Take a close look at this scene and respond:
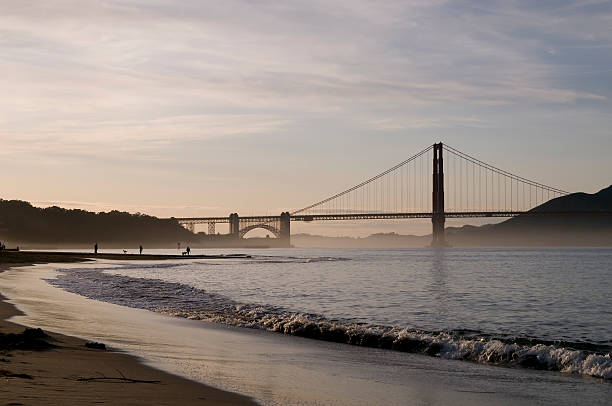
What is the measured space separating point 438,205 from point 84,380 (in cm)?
14138

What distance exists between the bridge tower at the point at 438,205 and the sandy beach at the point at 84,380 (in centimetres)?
13247

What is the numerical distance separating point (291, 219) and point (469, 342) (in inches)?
5852

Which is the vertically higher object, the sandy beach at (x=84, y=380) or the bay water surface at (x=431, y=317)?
the sandy beach at (x=84, y=380)

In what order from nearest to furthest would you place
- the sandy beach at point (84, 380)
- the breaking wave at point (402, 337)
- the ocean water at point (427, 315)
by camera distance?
1. the sandy beach at point (84, 380)
2. the breaking wave at point (402, 337)
3. the ocean water at point (427, 315)

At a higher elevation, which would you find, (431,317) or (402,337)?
(402,337)

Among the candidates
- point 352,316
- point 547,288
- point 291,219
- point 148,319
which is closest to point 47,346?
point 148,319

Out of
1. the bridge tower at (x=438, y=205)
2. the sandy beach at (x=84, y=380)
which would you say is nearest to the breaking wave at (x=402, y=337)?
the sandy beach at (x=84, y=380)

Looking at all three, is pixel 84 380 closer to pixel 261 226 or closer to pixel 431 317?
pixel 431 317

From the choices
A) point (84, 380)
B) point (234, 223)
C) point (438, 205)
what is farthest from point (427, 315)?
point (234, 223)

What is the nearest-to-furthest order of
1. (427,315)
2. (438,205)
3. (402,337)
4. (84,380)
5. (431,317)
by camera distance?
(84,380) < (402,337) < (431,317) < (427,315) < (438,205)

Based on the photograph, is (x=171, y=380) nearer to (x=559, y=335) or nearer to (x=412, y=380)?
(x=412, y=380)

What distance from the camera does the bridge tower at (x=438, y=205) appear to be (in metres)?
144

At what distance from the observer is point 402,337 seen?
14.5 meters

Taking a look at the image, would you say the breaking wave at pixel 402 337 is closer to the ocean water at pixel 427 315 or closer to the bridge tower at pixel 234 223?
the ocean water at pixel 427 315
